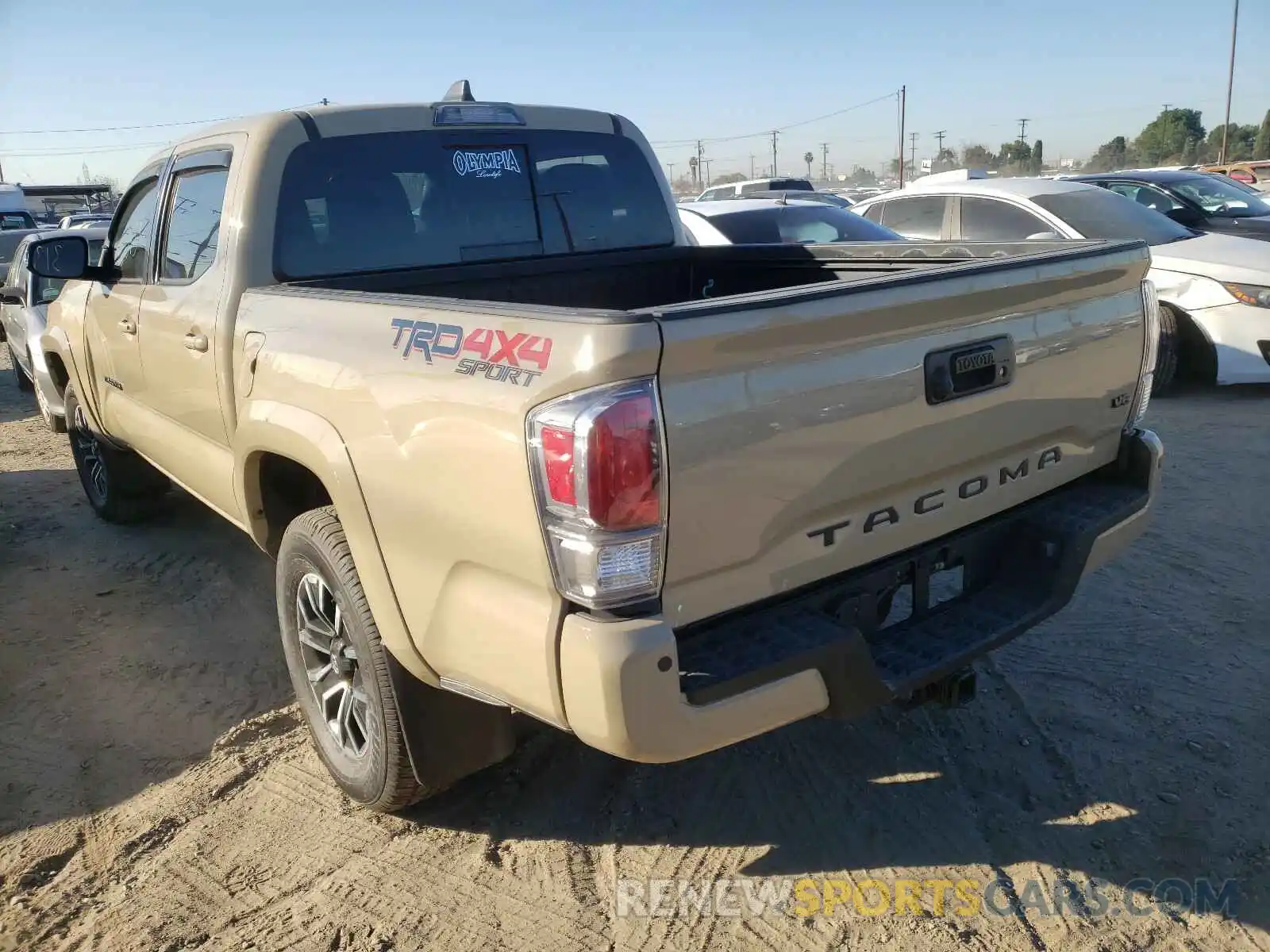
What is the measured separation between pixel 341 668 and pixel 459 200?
1868mm

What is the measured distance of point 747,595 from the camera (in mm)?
2270

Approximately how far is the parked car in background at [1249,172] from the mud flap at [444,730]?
27.3m

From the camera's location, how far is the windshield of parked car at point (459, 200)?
3529 millimetres

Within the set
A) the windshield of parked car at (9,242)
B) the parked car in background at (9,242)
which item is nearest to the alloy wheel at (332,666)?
the parked car in background at (9,242)

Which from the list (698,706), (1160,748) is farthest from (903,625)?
(1160,748)

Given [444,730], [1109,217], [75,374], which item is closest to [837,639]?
[444,730]

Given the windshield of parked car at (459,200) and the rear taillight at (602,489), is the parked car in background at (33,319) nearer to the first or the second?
the windshield of parked car at (459,200)

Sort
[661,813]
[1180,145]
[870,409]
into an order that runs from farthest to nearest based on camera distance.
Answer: [1180,145] < [661,813] < [870,409]

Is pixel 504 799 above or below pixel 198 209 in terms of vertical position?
below

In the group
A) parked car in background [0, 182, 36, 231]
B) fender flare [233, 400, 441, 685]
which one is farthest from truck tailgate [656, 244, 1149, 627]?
parked car in background [0, 182, 36, 231]

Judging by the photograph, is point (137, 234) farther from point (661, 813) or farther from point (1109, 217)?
point (1109, 217)

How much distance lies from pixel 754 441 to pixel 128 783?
2603 millimetres

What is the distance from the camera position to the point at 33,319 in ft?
27.7

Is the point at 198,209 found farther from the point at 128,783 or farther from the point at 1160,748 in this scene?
the point at 1160,748
